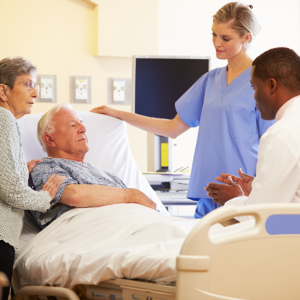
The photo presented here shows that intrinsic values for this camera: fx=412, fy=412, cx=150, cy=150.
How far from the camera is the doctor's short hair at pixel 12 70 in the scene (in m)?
1.74

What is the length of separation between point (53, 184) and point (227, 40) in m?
1.06

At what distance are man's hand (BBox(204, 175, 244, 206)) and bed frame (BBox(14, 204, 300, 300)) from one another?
0.51 metres

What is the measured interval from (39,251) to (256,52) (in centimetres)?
299

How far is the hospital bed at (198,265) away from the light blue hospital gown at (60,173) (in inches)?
6.9

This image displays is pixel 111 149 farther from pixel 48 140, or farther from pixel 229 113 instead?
pixel 229 113

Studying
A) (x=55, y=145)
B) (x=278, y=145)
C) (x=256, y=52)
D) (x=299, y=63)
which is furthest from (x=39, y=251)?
(x=256, y=52)

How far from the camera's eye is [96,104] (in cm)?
346

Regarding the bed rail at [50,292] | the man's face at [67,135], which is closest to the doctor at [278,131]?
the bed rail at [50,292]

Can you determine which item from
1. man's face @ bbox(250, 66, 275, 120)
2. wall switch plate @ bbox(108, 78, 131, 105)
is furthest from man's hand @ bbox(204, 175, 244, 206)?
wall switch plate @ bbox(108, 78, 131, 105)

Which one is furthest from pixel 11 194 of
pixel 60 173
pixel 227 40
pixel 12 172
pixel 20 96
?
pixel 227 40

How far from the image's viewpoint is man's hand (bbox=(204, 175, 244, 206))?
60.4 inches

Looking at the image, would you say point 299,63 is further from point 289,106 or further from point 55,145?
point 55,145

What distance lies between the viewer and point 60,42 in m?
3.33

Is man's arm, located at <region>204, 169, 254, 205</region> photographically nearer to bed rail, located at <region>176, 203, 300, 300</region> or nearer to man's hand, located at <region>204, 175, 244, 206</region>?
man's hand, located at <region>204, 175, 244, 206</region>
